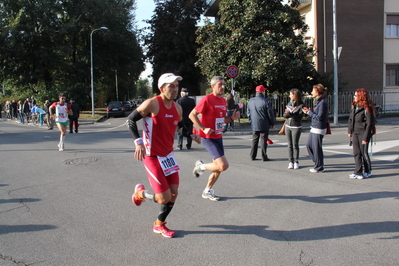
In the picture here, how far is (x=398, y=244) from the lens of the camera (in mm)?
3801

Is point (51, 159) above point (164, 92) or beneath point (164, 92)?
beneath

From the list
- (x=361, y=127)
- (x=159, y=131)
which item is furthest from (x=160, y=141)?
(x=361, y=127)

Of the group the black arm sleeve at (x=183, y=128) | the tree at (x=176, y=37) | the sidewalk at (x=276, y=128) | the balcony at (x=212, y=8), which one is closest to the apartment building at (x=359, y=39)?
the sidewalk at (x=276, y=128)

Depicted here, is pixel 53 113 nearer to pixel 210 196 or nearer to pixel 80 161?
pixel 80 161

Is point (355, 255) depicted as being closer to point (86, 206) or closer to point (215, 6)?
point (86, 206)

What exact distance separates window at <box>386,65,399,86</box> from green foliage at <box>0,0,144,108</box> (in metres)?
28.2

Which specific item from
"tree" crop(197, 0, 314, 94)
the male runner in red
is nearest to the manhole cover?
the male runner in red

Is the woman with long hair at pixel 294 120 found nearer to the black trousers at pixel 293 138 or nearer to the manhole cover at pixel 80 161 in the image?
the black trousers at pixel 293 138

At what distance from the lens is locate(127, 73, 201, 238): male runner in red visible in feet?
12.9

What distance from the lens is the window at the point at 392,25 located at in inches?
1013

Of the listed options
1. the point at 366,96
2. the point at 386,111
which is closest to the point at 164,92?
the point at 366,96

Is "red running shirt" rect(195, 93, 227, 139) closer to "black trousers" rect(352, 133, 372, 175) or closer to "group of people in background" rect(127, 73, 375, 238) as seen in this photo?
"group of people in background" rect(127, 73, 375, 238)

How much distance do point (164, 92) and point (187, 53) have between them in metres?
35.2

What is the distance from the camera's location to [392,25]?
2578 centimetres
